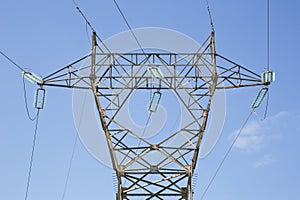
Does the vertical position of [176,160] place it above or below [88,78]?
below

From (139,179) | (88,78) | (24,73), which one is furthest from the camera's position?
(139,179)

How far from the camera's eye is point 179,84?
2278 cm

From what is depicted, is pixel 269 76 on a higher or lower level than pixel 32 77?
higher

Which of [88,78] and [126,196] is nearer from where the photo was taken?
[88,78]

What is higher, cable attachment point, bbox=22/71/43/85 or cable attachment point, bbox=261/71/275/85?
cable attachment point, bbox=261/71/275/85

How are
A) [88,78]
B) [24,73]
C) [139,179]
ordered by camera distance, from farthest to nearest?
[139,179]
[88,78]
[24,73]

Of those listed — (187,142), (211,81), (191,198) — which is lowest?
(191,198)

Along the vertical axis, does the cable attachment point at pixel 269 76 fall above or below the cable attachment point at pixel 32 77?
above

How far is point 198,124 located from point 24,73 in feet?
22.8

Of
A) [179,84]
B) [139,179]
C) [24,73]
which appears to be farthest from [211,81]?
[24,73]

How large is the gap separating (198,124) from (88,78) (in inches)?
183

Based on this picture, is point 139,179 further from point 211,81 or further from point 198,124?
point 211,81

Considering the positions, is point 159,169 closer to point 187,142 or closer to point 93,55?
point 187,142

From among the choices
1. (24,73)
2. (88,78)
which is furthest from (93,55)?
(24,73)
